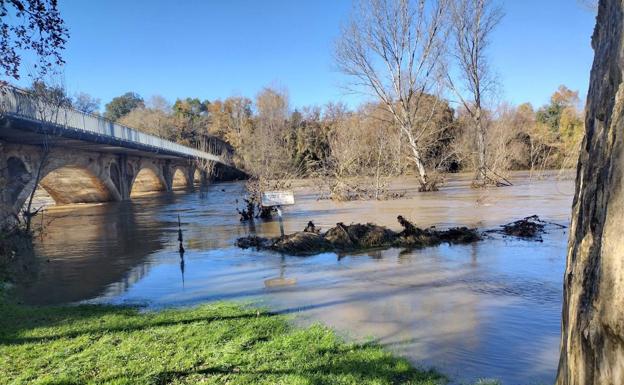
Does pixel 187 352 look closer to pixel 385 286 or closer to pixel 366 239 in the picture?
pixel 385 286

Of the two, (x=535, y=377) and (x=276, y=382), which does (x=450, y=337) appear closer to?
(x=535, y=377)

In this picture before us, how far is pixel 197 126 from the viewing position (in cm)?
7894

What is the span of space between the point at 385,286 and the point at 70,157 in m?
25.8

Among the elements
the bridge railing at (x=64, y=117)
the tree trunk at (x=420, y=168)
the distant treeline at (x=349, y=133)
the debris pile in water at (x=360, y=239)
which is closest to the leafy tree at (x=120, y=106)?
the distant treeline at (x=349, y=133)

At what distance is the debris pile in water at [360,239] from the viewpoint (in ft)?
37.2

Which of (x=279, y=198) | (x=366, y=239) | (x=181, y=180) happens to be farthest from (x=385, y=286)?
(x=181, y=180)

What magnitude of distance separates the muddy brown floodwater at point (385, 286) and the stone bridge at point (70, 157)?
366 centimetres

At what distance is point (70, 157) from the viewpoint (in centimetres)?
2798

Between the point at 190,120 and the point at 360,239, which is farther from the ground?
the point at 190,120

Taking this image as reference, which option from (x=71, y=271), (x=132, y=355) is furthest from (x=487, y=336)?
(x=71, y=271)

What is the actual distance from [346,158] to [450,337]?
69.8ft

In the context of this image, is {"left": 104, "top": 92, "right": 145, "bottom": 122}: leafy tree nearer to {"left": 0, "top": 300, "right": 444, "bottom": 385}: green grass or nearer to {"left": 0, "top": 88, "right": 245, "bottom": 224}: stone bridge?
{"left": 0, "top": 88, "right": 245, "bottom": 224}: stone bridge

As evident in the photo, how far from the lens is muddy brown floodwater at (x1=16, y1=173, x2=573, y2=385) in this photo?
509cm

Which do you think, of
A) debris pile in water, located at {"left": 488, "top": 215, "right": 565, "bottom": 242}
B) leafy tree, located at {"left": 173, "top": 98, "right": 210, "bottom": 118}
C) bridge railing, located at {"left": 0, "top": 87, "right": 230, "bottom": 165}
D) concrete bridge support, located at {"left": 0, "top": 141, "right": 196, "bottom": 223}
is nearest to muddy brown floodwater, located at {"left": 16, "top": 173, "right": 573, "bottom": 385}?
debris pile in water, located at {"left": 488, "top": 215, "right": 565, "bottom": 242}
